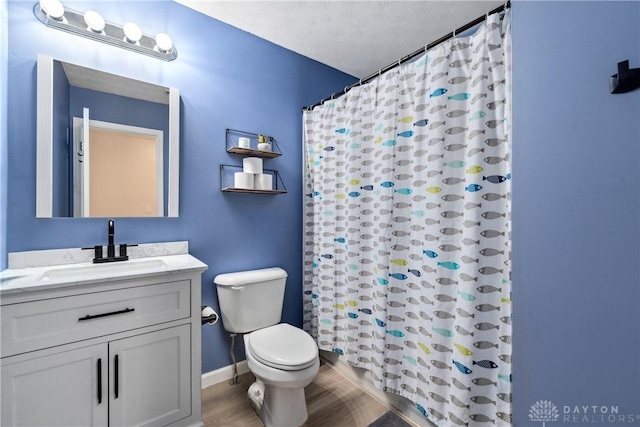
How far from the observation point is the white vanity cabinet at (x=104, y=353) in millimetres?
969

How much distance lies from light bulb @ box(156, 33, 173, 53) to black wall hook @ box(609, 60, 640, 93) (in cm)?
200

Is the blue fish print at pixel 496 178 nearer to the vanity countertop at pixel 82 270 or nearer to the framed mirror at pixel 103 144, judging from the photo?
the vanity countertop at pixel 82 270

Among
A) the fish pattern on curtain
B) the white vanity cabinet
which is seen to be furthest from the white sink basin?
the fish pattern on curtain

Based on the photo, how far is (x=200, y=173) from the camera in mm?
1754

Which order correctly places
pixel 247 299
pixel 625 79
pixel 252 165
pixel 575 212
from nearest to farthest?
pixel 625 79 → pixel 575 212 → pixel 247 299 → pixel 252 165

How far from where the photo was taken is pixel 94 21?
4.51 ft

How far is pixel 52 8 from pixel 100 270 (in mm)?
1324

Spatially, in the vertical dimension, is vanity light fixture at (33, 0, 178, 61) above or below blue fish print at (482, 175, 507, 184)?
above

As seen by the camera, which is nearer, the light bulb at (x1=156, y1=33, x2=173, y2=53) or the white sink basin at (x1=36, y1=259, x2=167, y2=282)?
the white sink basin at (x1=36, y1=259, x2=167, y2=282)

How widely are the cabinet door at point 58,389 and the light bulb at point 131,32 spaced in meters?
1.60

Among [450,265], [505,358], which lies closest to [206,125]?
[450,265]

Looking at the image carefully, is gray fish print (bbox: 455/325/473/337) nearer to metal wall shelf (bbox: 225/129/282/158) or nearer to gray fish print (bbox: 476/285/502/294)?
gray fish print (bbox: 476/285/502/294)

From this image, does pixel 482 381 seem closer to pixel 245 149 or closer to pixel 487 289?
pixel 487 289

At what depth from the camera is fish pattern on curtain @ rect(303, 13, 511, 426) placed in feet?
3.61
